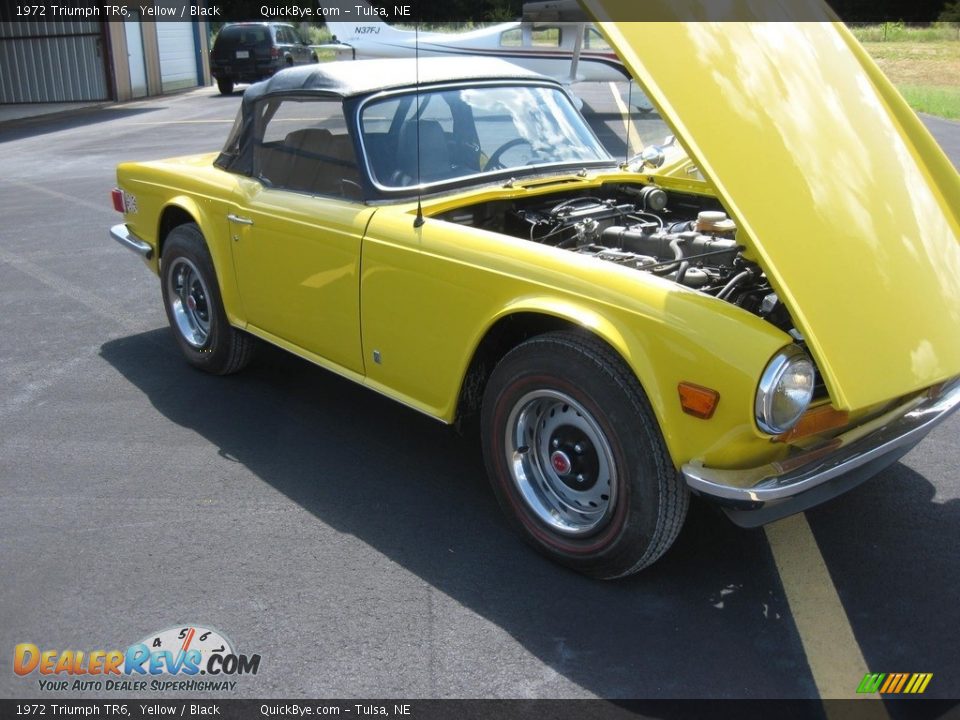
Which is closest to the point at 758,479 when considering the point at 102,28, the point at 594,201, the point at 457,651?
the point at 457,651

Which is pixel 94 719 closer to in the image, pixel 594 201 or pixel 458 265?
pixel 458 265

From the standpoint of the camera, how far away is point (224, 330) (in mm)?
5078

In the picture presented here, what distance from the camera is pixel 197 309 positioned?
5336mm

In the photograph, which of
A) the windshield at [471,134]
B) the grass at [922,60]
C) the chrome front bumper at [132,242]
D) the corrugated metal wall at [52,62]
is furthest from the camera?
the corrugated metal wall at [52,62]

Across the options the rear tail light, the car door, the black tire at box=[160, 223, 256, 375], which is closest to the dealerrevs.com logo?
the car door

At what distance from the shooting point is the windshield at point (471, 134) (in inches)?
165

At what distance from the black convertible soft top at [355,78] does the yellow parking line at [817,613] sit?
2.53m

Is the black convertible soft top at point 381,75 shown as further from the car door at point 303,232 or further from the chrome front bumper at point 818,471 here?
the chrome front bumper at point 818,471

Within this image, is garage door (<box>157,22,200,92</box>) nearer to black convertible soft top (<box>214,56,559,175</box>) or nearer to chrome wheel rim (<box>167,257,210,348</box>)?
chrome wheel rim (<box>167,257,210,348</box>)

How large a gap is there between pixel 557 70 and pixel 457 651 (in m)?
16.3

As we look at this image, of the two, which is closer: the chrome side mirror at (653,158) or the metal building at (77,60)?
the chrome side mirror at (653,158)

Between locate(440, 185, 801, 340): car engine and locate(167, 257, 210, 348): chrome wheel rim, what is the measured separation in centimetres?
197

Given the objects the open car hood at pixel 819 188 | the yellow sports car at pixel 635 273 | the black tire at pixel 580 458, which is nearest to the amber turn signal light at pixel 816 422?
the yellow sports car at pixel 635 273

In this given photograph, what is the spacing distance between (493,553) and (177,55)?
86.6ft
